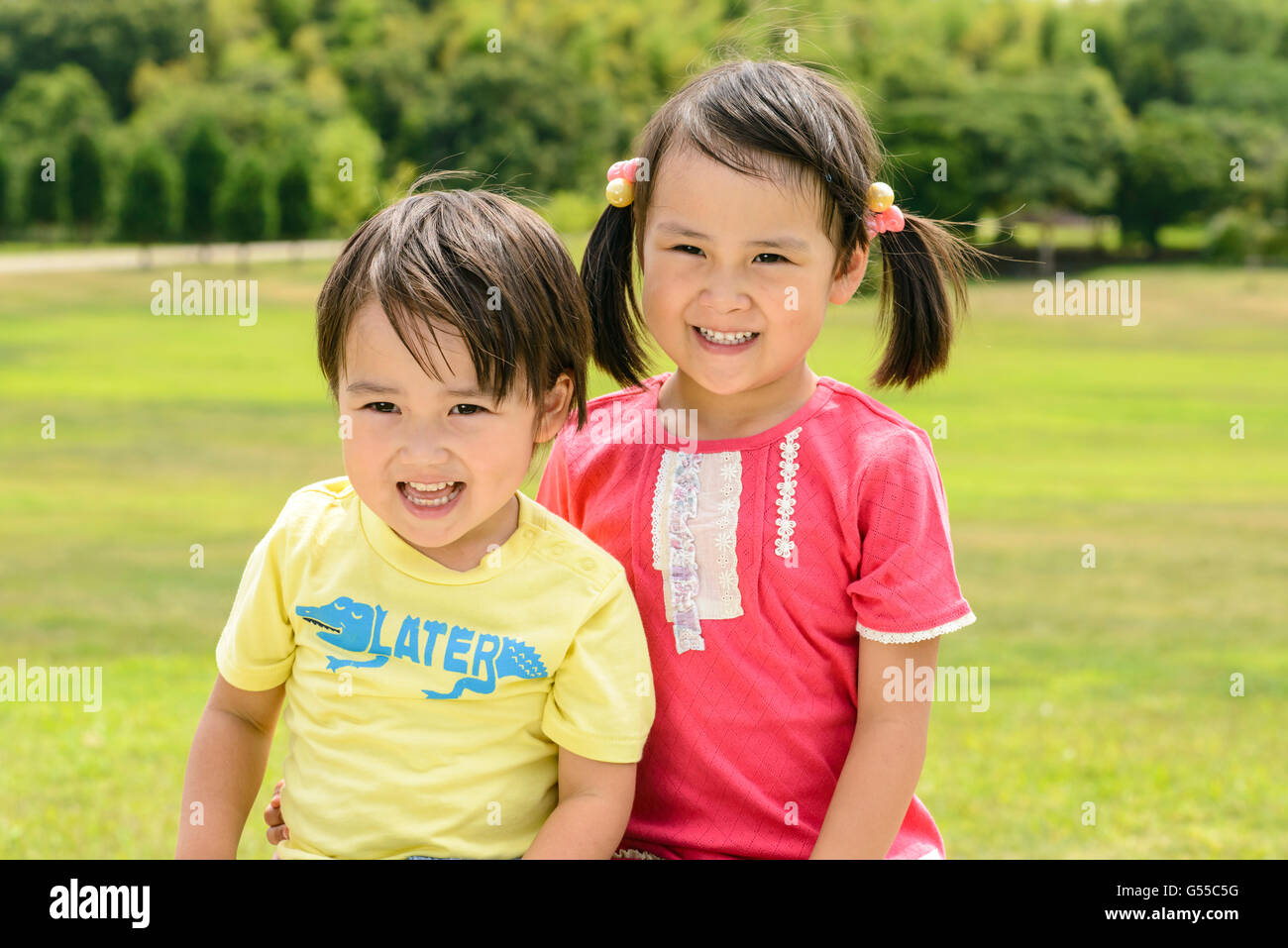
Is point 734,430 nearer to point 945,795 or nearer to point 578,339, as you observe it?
point 578,339

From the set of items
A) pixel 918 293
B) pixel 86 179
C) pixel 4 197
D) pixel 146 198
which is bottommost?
pixel 146 198

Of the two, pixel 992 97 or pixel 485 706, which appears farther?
pixel 992 97

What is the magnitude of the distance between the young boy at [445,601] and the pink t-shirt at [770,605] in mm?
148

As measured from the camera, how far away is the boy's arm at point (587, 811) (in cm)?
194

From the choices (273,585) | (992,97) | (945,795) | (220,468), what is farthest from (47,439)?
(992,97)

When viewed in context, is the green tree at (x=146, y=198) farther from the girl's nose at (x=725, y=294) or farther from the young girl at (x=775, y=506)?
the girl's nose at (x=725, y=294)

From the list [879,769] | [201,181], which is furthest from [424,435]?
[201,181]

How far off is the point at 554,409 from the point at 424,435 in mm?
238

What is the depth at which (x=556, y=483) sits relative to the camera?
7.91 ft

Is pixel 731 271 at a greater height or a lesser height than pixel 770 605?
greater

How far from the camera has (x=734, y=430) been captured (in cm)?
225

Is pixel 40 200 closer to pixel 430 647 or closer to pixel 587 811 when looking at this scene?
pixel 430 647

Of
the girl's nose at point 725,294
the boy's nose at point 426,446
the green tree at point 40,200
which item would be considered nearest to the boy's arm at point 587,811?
the boy's nose at point 426,446

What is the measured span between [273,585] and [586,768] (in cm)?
53
